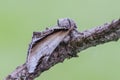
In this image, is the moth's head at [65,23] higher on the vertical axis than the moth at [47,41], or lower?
higher

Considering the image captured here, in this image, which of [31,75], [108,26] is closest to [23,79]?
[31,75]

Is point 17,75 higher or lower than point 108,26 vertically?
lower

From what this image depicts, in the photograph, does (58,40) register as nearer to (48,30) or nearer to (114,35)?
(48,30)

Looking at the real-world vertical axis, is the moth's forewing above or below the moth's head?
below
